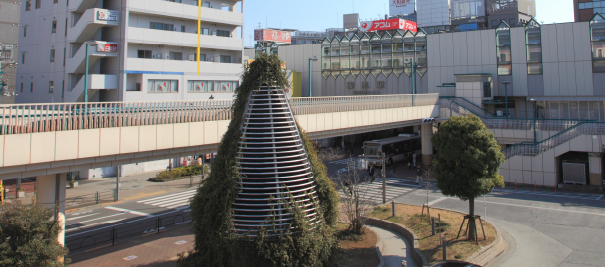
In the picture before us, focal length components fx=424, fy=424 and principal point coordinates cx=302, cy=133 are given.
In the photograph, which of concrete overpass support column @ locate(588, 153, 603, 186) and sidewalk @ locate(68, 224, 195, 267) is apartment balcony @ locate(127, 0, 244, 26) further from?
concrete overpass support column @ locate(588, 153, 603, 186)

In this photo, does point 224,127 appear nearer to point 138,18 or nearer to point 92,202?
point 92,202

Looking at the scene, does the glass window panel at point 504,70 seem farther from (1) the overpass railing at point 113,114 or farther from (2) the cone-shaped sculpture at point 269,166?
(2) the cone-shaped sculpture at point 269,166

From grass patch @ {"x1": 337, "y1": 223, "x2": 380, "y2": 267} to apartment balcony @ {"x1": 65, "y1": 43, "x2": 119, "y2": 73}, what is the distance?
1064 inches

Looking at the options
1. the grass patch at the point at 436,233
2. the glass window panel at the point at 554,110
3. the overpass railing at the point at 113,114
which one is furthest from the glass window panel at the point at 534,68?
the overpass railing at the point at 113,114

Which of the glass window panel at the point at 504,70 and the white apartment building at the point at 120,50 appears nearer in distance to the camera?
the white apartment building at the point at 120,50

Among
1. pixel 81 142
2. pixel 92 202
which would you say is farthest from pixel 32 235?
pixel 92 202

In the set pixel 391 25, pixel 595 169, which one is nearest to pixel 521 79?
pixel 595 169

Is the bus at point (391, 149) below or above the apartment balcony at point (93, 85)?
below

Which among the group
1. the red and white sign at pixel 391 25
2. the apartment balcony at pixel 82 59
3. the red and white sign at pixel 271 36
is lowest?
the apartment balcony at pixel 82 59

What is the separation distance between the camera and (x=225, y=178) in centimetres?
1203

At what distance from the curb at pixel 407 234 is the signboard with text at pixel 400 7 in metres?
97.9

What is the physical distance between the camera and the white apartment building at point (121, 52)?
3741 centimetres

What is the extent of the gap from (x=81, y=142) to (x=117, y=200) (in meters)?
17.0

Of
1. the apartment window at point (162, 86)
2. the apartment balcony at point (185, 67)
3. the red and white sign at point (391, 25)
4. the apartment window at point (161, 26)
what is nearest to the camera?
the apartment balcony at point (185, 67)
